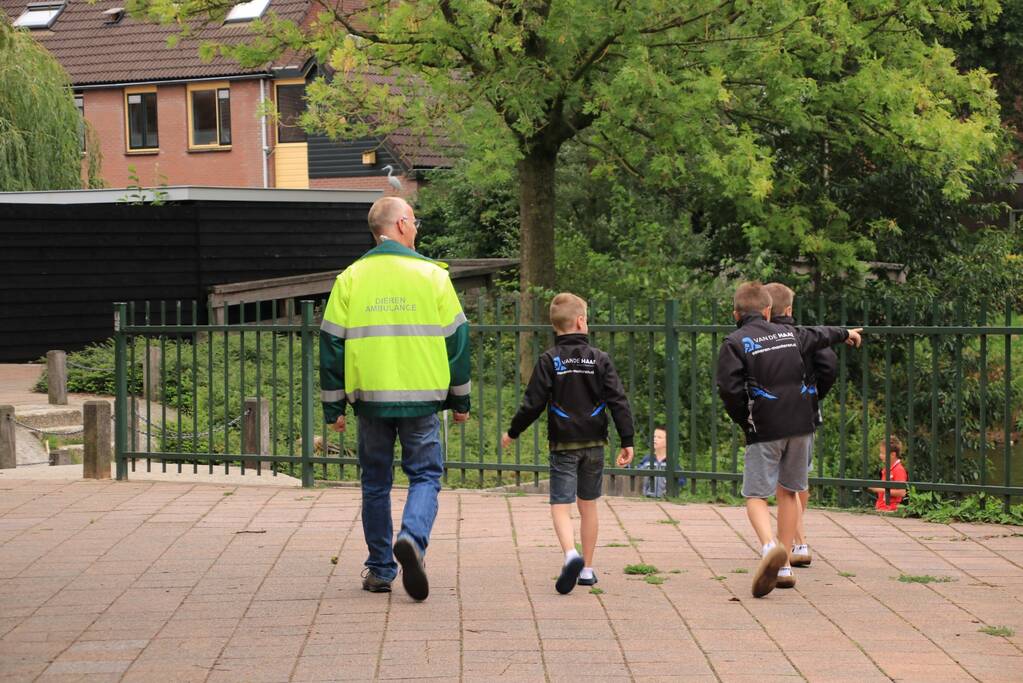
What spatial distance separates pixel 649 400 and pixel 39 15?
1360 inches

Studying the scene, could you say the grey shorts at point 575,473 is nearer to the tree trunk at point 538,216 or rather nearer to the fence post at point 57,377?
the fence post at point 57,377

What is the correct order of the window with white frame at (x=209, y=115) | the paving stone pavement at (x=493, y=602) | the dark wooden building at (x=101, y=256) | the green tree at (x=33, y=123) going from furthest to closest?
the window with white frame at (x=209, y=115) → the green tree at (x=33, y=123) → the dark wooden building at (x=101, y=256) → the paving stone pavement at (x=493, y=602)

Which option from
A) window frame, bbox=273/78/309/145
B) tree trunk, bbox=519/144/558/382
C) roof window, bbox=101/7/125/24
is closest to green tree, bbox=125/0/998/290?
tree trunk, bbox=519/144/558/382

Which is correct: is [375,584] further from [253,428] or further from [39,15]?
[39,15]

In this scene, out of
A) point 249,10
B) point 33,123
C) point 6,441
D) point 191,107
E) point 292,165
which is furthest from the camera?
point 191,107

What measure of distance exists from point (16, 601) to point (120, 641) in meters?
1.08

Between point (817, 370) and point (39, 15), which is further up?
point (39, 15)

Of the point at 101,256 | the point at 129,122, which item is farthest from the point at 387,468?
the point at 129,122

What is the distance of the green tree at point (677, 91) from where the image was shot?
16922mm

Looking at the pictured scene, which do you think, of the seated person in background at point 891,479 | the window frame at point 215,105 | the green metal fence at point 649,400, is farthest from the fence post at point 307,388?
the window frame at point 215,105

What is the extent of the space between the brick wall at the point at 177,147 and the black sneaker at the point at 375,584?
3105 cm

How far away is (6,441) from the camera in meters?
13.1

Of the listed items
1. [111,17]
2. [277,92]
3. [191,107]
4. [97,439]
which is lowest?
[97,439]

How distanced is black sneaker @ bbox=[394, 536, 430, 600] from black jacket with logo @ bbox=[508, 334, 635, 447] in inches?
35.1
